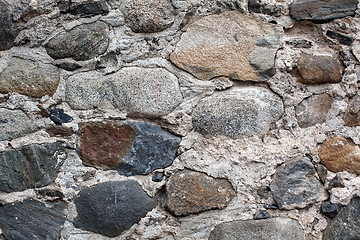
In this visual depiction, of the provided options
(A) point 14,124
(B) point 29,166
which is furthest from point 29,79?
(B) point 29,166

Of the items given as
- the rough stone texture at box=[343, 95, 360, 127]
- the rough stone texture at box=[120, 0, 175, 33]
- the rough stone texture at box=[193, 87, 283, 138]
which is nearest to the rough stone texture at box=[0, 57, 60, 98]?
the rough stone texture at box=[120, 0, 175, 33]

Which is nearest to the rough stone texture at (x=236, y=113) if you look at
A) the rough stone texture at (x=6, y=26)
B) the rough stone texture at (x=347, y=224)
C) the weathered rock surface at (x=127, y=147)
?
the weathered rock surface at (x=127, y=147)

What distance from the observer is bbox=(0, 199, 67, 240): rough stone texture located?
1180 millimetres

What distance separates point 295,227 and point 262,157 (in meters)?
0.23

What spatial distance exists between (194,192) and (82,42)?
551 millimetres

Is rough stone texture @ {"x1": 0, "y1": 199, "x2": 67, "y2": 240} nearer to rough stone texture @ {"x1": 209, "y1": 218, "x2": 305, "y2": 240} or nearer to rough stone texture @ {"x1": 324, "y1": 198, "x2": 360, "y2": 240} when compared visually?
rough stone texture @ {"x1": 209, "y1": 218, "x2": 305, "y2": 240}

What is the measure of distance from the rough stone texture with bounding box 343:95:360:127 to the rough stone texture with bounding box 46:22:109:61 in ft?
2.46

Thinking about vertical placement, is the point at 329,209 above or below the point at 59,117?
below

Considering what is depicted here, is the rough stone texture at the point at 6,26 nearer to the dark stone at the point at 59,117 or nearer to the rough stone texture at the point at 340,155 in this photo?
the dark stone at the point at 59,117

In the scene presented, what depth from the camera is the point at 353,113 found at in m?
1.23

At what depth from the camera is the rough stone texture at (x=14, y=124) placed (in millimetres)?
1178

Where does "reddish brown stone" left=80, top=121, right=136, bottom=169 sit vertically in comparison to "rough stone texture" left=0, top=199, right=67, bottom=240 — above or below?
above

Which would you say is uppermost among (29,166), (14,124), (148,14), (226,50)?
(148,14)

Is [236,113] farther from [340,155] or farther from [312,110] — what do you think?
[340,155]
